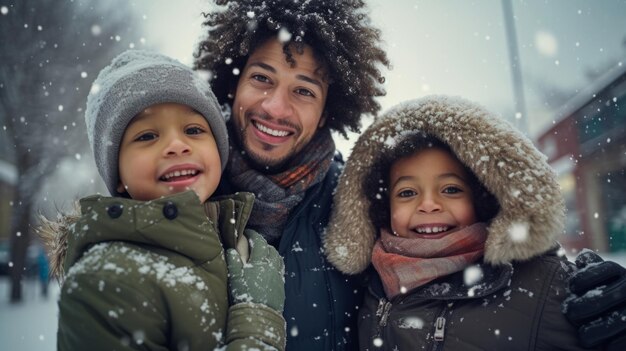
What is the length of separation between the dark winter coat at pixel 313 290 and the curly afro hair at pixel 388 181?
35cm

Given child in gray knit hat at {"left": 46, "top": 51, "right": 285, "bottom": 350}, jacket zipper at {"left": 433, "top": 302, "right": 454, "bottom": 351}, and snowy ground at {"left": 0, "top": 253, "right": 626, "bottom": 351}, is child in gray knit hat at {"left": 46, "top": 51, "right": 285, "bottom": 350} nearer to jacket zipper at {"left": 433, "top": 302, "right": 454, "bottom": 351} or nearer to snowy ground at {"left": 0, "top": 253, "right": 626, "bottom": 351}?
jacket zipper at {"left": 433, "top": 302, "right": 454, "bottom": 351}

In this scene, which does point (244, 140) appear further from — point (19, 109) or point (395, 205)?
point (19, 109)

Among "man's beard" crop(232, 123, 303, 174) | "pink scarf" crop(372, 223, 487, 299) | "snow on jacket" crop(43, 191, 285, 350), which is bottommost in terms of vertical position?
"snow on jacket" crop(43, 191, 285, 350)

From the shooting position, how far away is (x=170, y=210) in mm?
1735

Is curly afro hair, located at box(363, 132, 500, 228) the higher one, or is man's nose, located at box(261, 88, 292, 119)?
man's nose, located at box(261, 88, 292, 119)

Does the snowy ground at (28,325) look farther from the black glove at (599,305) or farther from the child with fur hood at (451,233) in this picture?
the black glove at (599,305)

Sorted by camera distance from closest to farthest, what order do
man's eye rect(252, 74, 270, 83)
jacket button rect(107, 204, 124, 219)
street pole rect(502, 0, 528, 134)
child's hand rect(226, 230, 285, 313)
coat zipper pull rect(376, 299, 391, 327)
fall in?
jacket button rect(107, 204, 124, 219), child's hand rect(226, 230, 285, 313), coat zipper pull rect(376, 299, 391, 327), man's eye rect(252, 74, 270, 83), street pole rect(502, 0, 528, 134)

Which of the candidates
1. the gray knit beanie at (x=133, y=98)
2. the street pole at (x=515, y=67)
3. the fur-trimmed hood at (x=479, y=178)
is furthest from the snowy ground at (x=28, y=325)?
the street pole at (x=515, y=67)

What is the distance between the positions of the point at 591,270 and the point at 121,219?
A: 1.90m

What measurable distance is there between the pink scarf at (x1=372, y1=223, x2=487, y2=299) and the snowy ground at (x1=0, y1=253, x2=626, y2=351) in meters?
4.98

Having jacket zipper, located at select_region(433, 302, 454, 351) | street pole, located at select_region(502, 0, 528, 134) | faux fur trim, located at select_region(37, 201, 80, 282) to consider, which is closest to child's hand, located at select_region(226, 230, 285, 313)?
jacket zipper, located at select_region(433, 302, 454, 351)

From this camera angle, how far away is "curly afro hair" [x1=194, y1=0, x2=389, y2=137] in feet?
9.81

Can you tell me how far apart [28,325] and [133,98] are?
9715mm

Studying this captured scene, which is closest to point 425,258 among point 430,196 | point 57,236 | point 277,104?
point 430,196
